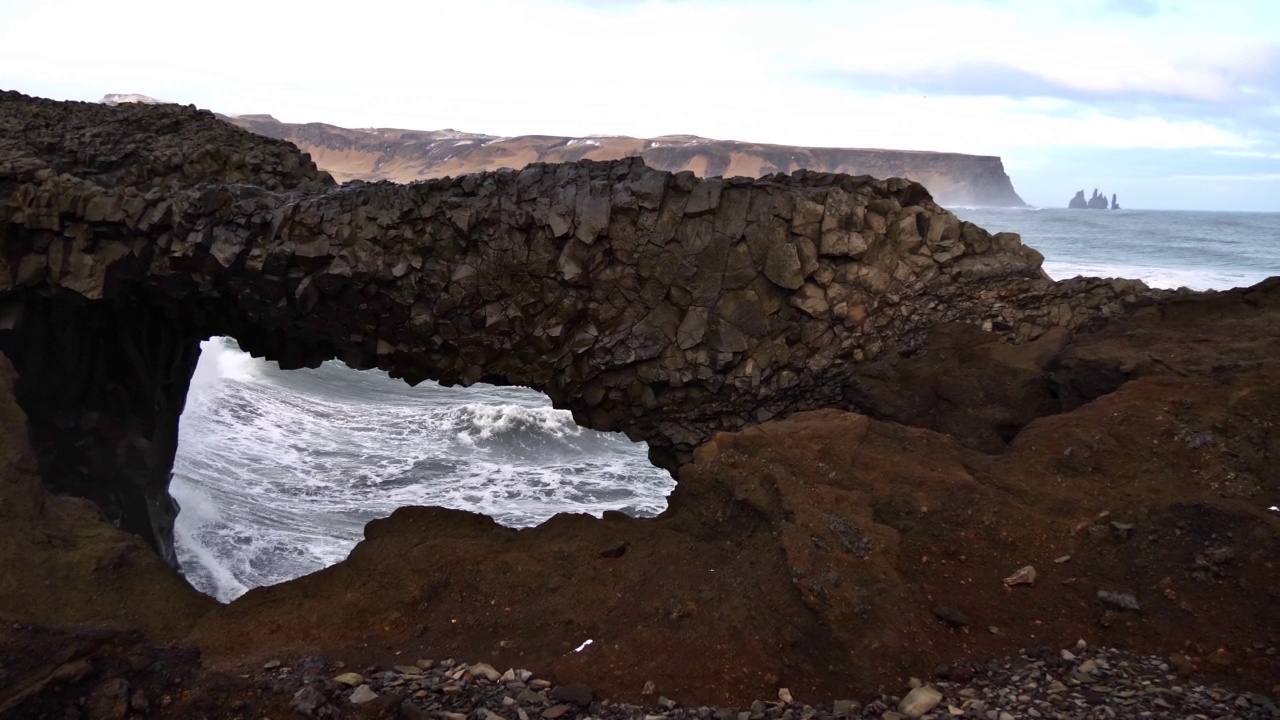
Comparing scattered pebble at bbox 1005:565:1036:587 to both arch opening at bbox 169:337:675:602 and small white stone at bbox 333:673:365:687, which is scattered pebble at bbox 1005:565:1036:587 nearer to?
small white stone at bbox 333:673:365:687

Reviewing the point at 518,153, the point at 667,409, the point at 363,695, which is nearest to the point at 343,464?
the point at 667,409

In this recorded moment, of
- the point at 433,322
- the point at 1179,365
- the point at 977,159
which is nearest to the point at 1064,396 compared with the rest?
the point at 1179,365

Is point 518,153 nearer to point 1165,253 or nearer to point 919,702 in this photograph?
point 1165,253

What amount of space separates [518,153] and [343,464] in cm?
4679

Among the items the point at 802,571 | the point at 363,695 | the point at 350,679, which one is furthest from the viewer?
the point at 802,571

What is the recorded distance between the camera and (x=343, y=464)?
55.6 ft

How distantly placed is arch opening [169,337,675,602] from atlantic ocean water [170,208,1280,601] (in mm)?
31

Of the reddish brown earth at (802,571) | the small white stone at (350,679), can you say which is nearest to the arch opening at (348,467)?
the reddish brown earth at (802,571)

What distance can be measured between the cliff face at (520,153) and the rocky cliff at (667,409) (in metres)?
42.3

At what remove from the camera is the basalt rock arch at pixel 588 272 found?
9.48 meters

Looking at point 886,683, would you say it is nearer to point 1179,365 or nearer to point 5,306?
point 1179,365

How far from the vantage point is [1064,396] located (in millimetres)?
8258

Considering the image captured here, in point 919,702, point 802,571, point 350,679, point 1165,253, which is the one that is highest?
point 1165,253

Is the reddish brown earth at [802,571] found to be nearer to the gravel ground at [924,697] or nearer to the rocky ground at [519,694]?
the rocky ground at [519,694]
